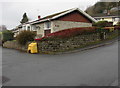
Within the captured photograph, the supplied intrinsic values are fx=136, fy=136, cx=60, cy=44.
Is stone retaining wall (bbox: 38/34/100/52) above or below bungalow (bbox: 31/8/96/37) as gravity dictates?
below

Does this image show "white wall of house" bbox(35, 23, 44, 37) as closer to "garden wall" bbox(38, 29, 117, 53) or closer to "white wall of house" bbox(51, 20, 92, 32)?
"white wall of house" bbox(51, 20, 92, 32)

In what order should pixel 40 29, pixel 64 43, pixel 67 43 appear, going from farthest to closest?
pixel 40 29 → pixel 67 43 → pixel 64 43

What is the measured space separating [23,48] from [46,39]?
6.32 metres

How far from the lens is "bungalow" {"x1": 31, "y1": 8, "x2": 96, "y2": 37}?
66.8ft

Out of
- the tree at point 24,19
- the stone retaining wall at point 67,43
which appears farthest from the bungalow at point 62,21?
the tree at point 24,19

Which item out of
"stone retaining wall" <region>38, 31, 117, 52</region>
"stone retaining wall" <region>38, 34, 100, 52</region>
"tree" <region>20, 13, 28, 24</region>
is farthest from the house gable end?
"tree" <region>20, 13, 28, 24</region>

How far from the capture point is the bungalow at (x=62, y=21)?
66.8 ft

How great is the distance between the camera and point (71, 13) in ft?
72.8

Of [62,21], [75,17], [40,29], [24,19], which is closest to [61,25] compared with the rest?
[62,21]

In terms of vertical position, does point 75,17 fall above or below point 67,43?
above

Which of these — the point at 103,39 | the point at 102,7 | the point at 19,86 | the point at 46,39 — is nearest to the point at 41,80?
the point at 19,86

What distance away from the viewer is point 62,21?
68.8 feet

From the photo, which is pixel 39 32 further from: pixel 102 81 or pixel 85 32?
pixel 102 81

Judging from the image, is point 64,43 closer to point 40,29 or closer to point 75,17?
point 75,17
